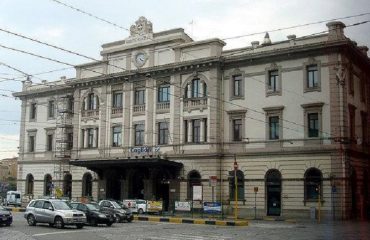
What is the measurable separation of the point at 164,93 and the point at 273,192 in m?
14.2

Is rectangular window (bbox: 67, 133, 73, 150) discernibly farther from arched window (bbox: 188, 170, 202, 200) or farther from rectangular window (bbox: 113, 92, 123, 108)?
arched window (bbox: 188, 170, 202, 200)

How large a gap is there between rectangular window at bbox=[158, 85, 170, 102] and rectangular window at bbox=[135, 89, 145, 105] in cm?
201

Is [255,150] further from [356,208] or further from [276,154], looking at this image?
[356,208]

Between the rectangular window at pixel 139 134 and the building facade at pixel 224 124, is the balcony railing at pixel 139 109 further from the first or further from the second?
the rectangular window at pixel 139 134

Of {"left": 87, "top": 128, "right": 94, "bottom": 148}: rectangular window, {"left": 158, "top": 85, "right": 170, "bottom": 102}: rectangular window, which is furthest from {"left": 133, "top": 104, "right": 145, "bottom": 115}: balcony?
{"left": 87, "top": 128, "right": 94, "bottom": 148}: rectangular window

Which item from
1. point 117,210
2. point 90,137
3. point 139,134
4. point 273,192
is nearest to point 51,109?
point 90,137

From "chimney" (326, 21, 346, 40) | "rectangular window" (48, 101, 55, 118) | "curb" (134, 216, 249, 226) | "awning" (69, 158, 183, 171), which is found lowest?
"curb" (134, 216, 249, 226)

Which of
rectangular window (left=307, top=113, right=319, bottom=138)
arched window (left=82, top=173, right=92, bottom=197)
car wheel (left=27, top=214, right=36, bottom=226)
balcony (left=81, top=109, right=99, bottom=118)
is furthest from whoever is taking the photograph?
arched window (left=82, top=173, right=92, bottom=197)

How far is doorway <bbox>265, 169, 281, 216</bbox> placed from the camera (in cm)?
4409

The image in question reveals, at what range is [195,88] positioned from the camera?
49.2m

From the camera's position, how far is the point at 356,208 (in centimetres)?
4372

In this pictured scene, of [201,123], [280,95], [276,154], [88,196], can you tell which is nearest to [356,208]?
[276,154]

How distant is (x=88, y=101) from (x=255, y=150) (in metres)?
20.4

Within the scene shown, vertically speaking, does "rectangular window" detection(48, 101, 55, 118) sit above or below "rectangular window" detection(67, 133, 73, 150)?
above
